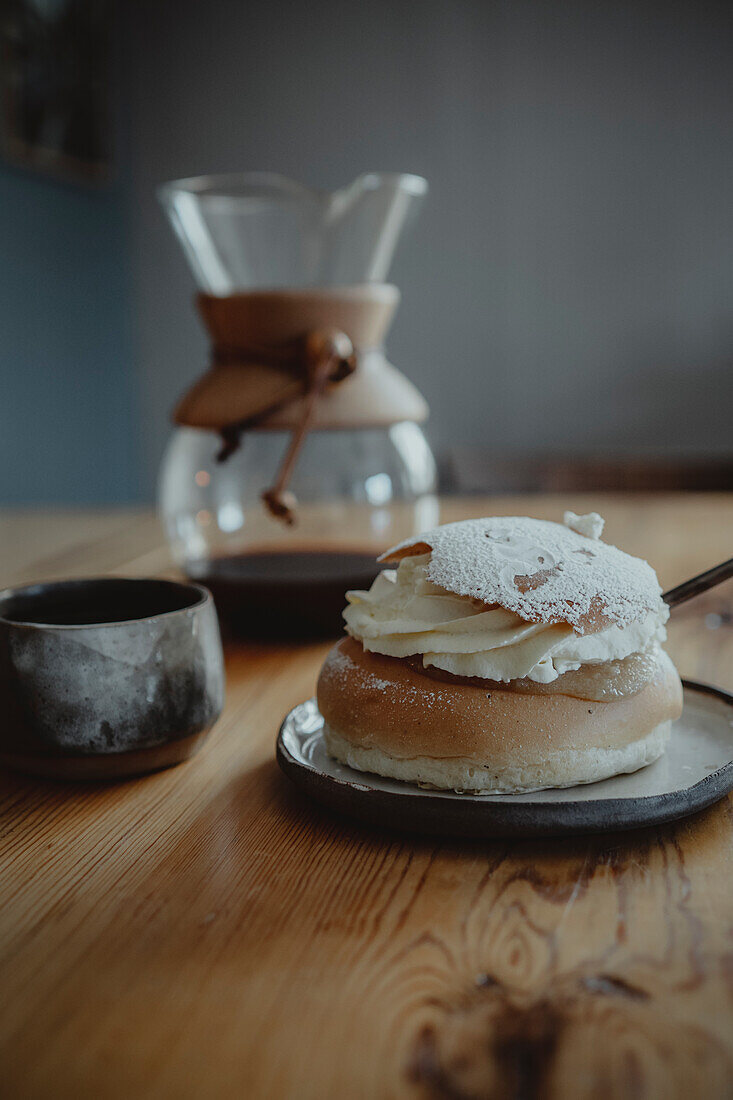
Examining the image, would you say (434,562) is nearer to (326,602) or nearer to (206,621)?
(206,621)

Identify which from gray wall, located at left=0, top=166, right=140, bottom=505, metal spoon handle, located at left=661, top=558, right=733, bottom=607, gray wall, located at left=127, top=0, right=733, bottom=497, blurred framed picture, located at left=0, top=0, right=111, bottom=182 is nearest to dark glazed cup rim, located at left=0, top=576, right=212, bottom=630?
metal spoon handle, located at left=661, top=558, right=733, bottom=607

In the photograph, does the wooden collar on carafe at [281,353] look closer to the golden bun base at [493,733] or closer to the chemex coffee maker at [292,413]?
the chemex coffee maker at [292,413]

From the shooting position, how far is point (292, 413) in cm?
82

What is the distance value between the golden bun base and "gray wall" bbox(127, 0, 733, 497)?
9.58ft

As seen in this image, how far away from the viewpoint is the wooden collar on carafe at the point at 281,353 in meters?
0.82

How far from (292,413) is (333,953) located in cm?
53

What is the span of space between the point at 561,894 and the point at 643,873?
0.04m

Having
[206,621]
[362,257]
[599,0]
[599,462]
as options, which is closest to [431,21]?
[599,0]

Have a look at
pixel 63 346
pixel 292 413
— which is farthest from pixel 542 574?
pixel 63 346

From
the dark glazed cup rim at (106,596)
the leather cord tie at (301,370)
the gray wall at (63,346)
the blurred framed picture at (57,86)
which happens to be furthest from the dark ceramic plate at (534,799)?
the blurred framed picture at (57,86)

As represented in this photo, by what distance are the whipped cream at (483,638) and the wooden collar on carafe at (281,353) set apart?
0.97 ft

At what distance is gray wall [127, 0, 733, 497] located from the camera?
3088 mm

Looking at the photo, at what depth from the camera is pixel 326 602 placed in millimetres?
821

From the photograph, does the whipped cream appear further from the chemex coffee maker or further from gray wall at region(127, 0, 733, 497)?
gray wall at region(127, 0, 733, 497)
